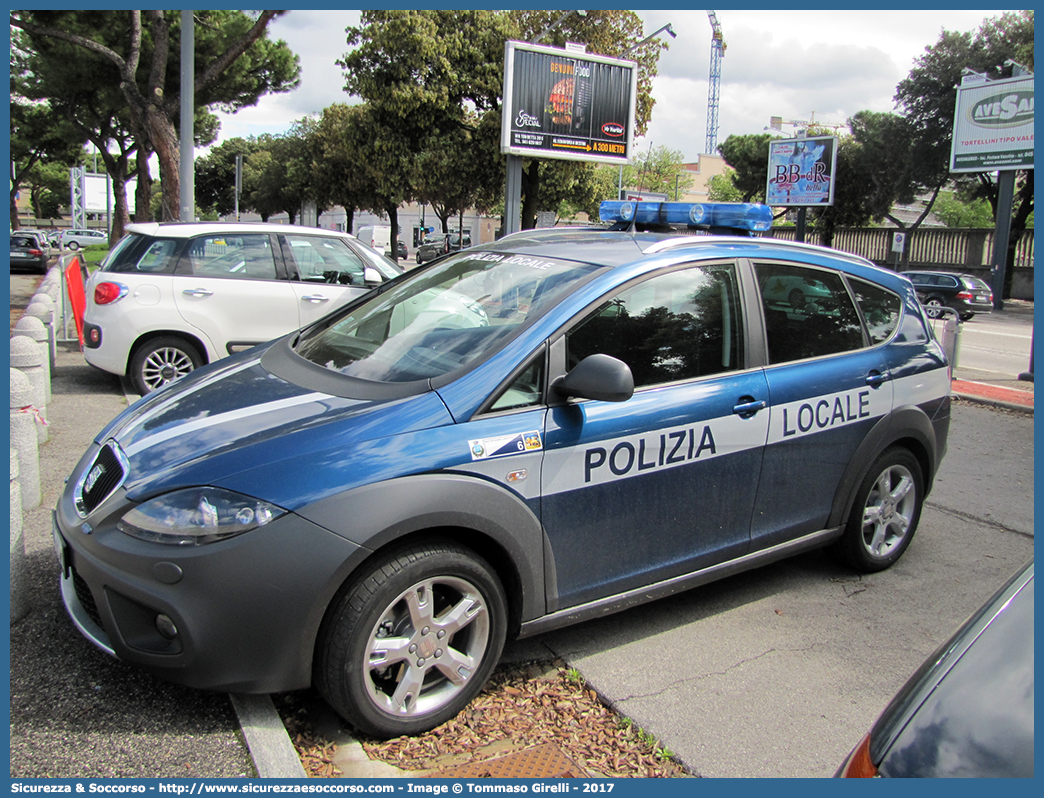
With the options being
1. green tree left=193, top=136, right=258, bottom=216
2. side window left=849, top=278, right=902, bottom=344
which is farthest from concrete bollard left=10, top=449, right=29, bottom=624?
green tree left=193, top=136, right=258, bottom=216

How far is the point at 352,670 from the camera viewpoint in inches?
108

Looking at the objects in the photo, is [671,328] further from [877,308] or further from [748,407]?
[877,308]

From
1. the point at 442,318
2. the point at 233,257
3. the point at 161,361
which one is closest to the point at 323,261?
the point at 233,257

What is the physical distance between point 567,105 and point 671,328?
759 inches

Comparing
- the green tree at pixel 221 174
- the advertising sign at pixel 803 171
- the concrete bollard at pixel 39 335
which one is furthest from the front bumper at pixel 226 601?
the green tree at pixel 221 174

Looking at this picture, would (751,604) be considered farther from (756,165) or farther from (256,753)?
(756,165)

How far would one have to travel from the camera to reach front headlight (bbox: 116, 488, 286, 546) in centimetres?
264

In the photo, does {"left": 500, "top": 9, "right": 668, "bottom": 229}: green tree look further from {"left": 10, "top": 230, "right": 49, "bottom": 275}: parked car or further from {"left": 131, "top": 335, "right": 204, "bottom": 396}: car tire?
{"left": 131, "top": 335, "right": 204, "bottom": 396}: car tire

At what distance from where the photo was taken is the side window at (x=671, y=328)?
3416mm

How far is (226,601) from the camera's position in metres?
2.60

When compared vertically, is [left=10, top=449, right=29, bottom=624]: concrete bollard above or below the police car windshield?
below

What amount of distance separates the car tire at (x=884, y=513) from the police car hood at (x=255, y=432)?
2428 millimetres

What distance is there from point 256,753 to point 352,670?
39 cm

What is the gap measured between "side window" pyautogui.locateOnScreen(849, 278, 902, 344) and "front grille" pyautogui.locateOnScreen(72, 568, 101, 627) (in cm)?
374
